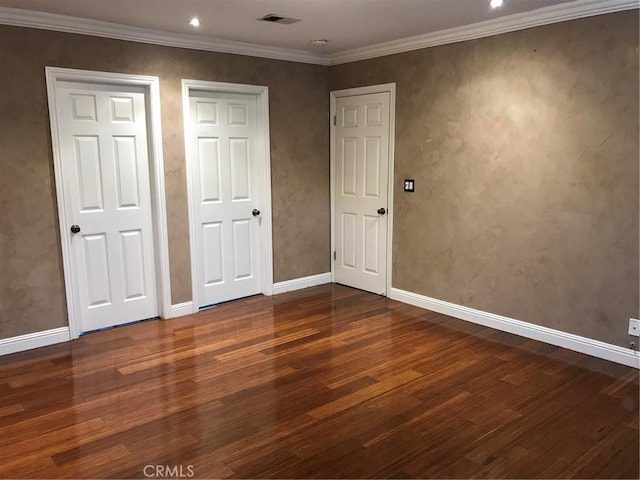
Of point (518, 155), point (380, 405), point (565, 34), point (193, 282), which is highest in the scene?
point (565, 34)

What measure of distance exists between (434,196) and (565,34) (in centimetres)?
160

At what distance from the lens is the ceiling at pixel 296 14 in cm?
338

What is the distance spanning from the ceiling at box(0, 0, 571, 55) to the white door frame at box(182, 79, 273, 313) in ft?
1.44

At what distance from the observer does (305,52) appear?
5047 mm

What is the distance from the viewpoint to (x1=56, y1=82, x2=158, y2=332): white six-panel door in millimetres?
3967

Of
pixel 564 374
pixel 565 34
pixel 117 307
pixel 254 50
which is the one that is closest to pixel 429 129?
pixel 565 34

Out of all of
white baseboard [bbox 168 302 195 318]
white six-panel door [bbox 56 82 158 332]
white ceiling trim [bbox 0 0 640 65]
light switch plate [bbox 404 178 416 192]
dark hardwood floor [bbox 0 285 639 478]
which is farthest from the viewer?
light switch plate [bbox 404 178 416 192]

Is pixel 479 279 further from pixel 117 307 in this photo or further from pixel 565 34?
pixel 117 307

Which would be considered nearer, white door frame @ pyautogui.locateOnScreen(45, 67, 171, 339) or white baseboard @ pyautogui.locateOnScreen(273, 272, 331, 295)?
white door frame @ pyautogui.locateOnScreen(45, 67, 171, 339)

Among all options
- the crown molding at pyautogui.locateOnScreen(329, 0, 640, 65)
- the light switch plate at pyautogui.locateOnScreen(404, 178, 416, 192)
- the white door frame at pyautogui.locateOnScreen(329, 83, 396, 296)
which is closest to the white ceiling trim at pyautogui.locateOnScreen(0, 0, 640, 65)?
the crown molding at pyautogui.locateOnScreen(329, 0, 640, 65)

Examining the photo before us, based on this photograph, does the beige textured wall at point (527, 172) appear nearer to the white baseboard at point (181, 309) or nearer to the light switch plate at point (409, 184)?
the light switch plate at point (409, 184)

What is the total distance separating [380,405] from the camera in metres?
3.00

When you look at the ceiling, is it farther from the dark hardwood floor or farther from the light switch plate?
the dark hardwood floor

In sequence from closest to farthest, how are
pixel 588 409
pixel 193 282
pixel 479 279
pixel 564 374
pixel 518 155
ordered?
pixel 588 409 → pixel 564 374 → pixel 518 155 → pixel 479 279 → pixel 193 282
